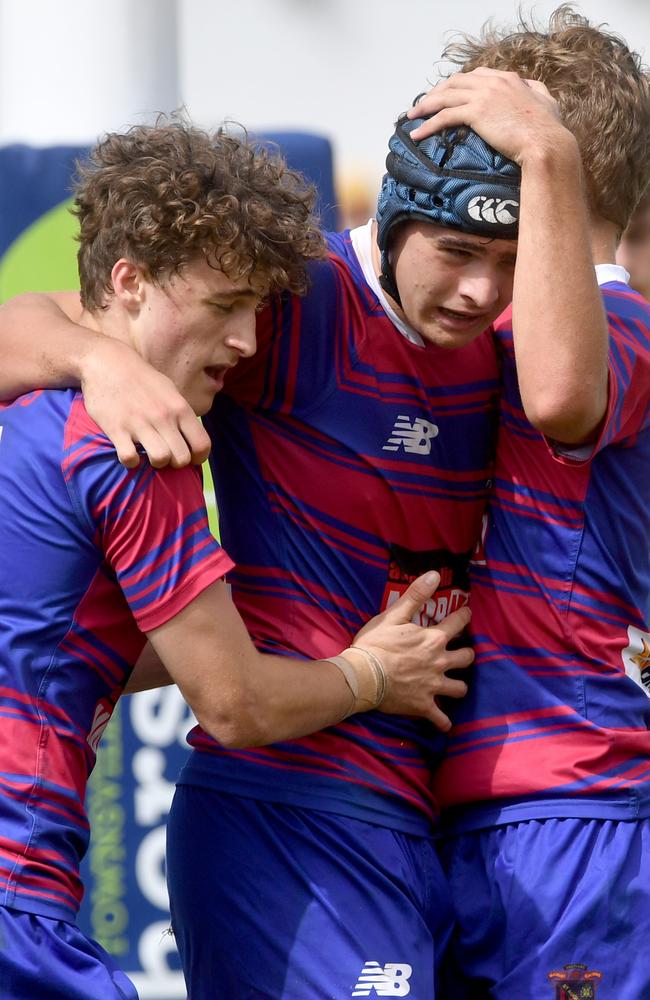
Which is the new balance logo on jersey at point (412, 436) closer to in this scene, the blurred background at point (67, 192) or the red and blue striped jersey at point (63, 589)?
the red and blue striped jersey at point (63, 589)

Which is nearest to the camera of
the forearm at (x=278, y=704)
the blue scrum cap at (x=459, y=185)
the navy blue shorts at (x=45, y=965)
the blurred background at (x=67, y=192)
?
the navy blue shorts at (x=45, y=965)

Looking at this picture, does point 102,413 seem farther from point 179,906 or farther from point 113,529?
point 179,906

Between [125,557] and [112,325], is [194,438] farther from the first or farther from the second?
[112,325]

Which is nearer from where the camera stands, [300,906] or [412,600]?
[300,906]

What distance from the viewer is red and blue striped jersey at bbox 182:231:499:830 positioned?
247 centimetres

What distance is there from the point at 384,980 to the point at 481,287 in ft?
3.77

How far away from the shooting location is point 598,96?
2523 millimetres

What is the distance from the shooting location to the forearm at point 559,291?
2.25 metres

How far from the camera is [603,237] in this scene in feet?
8.59

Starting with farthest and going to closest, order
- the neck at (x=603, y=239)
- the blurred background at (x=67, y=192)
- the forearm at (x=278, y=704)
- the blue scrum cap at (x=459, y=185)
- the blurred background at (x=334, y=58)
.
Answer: the blurred background at (x=334, y=58)
the blurred background at (x=67, y=192)
the neck at (x=603, y=239)
the blue scrum cap at (x=459, y=185)
the forearm at (x=278, y=704)

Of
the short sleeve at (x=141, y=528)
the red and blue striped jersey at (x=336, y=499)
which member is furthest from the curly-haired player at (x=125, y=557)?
the red and blue striped jersey at (x=336, y=499)

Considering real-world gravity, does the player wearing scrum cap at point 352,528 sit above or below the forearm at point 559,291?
below

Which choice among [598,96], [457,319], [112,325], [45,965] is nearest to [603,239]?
[598,96]

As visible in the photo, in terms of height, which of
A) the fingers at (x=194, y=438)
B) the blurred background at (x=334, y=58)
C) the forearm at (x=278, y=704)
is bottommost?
the blurred background at (x=334, y=58)
